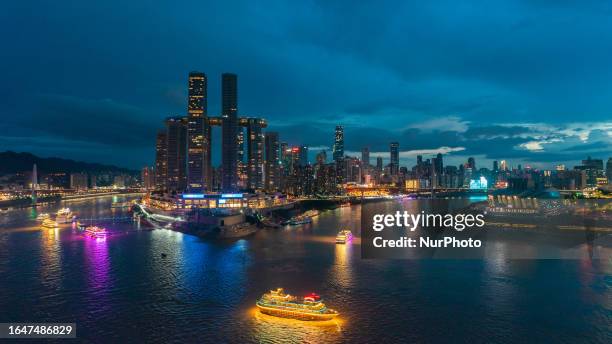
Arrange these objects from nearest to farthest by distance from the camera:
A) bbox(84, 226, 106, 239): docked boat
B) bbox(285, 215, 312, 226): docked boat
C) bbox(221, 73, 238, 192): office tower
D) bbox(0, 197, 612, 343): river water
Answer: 1. bbox(0, 197, 612, 343): river water
2. bbox(84, 226, 106, 239): docked boat
3. bbox(285, 215, 312, 226): docked boat
4. bbox(221, 73, 238, 192): office tower

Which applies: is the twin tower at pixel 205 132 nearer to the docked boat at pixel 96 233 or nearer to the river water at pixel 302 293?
the docked boat at pixel 96 233

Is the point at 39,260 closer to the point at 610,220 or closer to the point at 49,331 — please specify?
the point at 49,331

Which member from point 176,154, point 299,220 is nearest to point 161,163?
point 176,154

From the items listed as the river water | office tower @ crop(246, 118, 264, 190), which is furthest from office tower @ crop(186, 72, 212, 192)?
the river water

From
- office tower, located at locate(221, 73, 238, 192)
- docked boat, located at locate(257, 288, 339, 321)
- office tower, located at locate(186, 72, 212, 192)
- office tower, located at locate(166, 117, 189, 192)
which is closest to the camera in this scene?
docked boat, located at locate(257, 288, 339, 321)

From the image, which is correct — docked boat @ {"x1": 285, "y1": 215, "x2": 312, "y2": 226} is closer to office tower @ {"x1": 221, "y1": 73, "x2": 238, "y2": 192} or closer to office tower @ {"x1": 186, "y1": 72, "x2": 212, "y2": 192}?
office tower @ {"x1": 186, "y1": 72, "x2": 212, "y2": 192}

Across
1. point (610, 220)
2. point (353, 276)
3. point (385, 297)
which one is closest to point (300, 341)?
point (385, 297)

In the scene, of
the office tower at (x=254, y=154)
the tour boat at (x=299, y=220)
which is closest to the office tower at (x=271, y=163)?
the office tower at (x=254, y=154)

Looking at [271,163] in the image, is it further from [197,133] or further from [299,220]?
[299,220]
